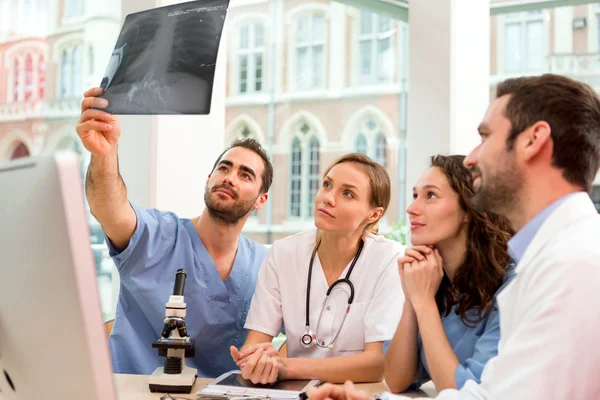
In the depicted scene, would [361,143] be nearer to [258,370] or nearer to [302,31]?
[302,31]

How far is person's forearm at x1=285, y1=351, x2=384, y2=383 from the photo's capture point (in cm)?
182

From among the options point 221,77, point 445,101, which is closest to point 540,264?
point 221,77

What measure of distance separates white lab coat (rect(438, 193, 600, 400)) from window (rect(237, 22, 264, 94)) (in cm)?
497

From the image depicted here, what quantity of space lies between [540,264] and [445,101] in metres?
2.77

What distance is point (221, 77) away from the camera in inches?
122

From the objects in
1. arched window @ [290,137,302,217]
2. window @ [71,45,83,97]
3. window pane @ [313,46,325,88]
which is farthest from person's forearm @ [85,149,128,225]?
arched window @ [290,137,302,217]

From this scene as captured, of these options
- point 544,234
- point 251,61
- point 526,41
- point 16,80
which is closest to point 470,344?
point 544,234

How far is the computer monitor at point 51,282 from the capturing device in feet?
2.14

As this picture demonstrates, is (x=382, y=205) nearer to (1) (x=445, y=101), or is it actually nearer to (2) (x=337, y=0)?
(1) (x=445, y=101)

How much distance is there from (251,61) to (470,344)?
5763 mm

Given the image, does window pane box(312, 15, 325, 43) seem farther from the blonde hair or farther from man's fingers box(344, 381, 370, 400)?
man's fingers box(344, 381, 370, 400)

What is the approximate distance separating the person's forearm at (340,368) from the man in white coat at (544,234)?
44 cm

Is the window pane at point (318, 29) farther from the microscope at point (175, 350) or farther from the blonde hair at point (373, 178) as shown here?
the microscope at point (175, 350)

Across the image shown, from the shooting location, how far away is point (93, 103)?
182 centimetres
